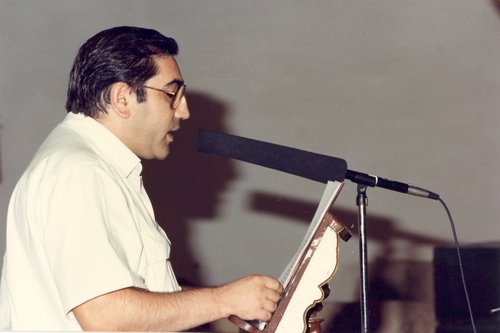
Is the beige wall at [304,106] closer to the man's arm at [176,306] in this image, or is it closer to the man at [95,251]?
the man at [95,251]

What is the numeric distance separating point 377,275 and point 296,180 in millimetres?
673

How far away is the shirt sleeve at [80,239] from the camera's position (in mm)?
1454

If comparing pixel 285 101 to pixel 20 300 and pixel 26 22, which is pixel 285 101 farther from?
pixel 20 300

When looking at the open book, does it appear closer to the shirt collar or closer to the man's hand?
the man's hand

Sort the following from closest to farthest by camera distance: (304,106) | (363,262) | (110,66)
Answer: (363,262) → (110,66) → (304,106)

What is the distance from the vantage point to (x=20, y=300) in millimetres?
1562

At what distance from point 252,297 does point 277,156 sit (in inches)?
11.6

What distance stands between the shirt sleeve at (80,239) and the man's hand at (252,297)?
0.65ft

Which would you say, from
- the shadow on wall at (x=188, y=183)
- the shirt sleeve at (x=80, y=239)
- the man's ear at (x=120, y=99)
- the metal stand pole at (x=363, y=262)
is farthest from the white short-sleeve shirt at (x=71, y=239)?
the shadow on wall at (x=188, y=183)

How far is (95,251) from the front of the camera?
1.46 metres

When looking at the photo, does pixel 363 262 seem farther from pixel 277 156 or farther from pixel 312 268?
pixel 277 156

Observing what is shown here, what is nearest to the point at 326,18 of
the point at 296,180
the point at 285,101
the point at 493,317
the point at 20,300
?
the point at 285,101

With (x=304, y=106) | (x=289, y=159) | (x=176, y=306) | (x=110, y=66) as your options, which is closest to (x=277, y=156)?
(x=289, y=159)

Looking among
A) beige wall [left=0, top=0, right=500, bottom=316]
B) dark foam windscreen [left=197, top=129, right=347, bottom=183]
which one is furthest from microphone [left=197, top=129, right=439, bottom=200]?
beige wall [left=0, top=0, right=500, bottom=316]
